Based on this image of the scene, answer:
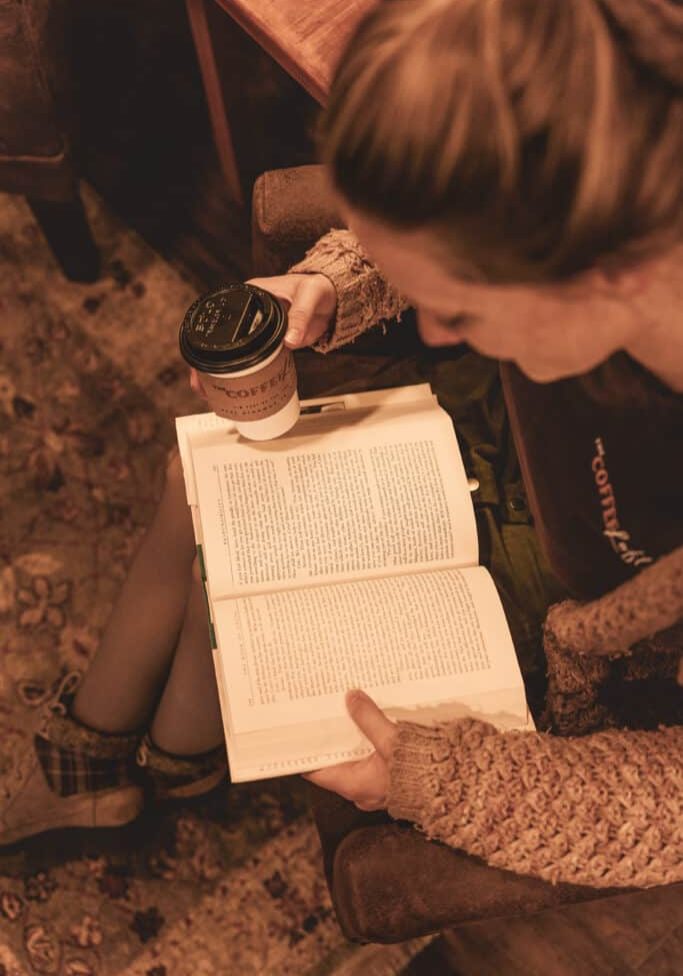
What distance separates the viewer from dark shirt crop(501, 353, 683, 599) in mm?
770

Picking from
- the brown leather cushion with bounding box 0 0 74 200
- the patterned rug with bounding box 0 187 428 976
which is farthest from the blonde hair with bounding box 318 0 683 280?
the patterned rug with bounding box 0 187 428 976

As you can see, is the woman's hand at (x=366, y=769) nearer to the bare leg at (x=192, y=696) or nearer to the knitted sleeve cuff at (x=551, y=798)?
the knitted sleeve cuff at (x=551, y=798)

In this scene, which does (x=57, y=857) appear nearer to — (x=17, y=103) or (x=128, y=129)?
(x=17, y=103)

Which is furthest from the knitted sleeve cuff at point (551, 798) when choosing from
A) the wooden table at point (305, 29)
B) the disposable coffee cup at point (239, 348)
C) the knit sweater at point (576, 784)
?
the wooden table at point (305, 29)

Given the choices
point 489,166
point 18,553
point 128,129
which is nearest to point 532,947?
point 18,553

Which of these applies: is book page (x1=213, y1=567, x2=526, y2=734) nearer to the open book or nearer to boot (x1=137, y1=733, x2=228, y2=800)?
the open book

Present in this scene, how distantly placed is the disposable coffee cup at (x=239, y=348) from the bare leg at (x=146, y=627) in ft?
0.70

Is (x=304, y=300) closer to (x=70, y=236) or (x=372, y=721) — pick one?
→ (x=372, y=721)

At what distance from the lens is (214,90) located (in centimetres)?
144

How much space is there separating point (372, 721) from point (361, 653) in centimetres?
7

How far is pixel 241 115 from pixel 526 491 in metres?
0.88

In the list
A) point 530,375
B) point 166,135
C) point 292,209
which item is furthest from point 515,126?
point 166,135

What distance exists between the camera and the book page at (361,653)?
0.88 metres

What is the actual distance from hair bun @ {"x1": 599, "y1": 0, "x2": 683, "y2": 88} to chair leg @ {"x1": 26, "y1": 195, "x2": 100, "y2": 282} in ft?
3.69
